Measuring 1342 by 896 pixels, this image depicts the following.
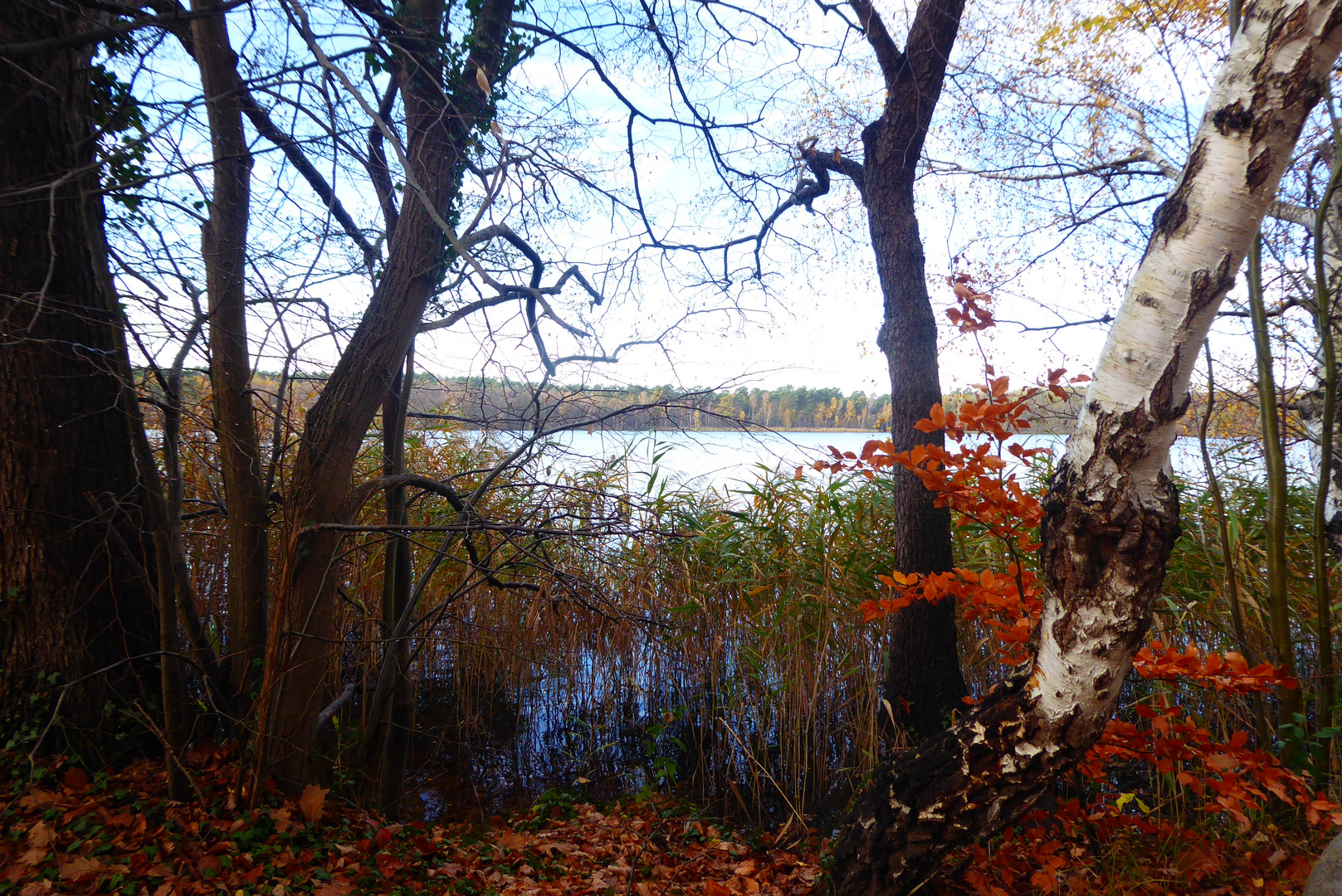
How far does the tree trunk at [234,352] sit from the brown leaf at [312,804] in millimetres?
458

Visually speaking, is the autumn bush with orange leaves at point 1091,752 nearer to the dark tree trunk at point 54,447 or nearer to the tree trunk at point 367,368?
the tree trunk at point 367,368

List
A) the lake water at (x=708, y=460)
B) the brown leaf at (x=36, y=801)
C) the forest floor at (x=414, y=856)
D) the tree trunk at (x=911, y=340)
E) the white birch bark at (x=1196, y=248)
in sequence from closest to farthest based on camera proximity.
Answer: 1. the white birch bark at (x=1196, y=248)
2. the forest floor at (x=414, y=856)
3. the brown leaf at (x=36, y=801)
4. the tree trunk at (x=911, y=340)
5. the lake water at (x=708, y=460)

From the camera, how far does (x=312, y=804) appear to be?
2.27 meters

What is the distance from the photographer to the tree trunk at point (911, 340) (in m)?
3.12

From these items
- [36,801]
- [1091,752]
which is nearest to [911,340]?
[1091,752]

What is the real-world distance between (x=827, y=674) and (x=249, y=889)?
247 cm

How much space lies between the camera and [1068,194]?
15.1ft

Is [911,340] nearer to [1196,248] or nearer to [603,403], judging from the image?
[603,403]

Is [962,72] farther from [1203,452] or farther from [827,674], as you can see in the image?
[827,674]

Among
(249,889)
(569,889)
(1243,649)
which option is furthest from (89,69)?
(1243,649)

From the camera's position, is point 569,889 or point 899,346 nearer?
point 569,889

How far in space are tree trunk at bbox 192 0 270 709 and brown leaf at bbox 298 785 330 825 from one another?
46cm

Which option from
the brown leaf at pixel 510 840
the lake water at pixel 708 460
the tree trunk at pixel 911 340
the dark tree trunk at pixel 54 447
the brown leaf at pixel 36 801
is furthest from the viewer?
the lake water at pixel 708 460

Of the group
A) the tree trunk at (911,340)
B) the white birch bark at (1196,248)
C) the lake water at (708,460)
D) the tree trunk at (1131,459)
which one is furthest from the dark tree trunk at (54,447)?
the tree trunk at (911,340)
